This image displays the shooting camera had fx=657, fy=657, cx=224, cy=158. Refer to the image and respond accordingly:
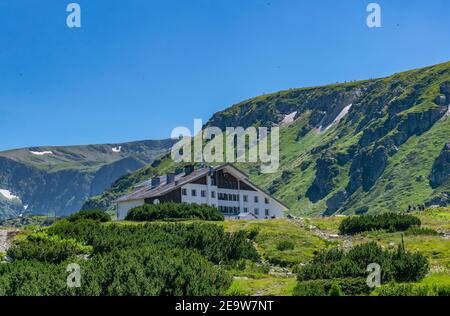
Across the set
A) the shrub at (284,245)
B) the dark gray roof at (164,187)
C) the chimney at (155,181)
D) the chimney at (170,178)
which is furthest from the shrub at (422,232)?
the chimney at (155,181)

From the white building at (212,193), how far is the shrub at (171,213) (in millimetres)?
19568

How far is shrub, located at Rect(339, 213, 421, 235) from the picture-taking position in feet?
176

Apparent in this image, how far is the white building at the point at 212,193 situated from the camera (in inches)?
3574

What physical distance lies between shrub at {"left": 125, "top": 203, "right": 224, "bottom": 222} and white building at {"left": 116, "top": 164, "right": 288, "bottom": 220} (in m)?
19.6

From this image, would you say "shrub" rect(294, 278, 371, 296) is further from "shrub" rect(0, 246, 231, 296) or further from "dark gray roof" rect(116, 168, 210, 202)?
"dark gray roof" rect(116, 168, 210, 202)

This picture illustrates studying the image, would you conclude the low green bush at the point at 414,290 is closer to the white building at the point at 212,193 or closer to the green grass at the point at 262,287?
the green grass at the point at 262,287

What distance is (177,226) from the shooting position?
50.3m

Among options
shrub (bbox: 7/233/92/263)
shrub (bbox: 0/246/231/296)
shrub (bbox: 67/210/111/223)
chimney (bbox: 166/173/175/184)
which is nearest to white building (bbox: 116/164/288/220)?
chimney (bbox: 166/173/175/184)
